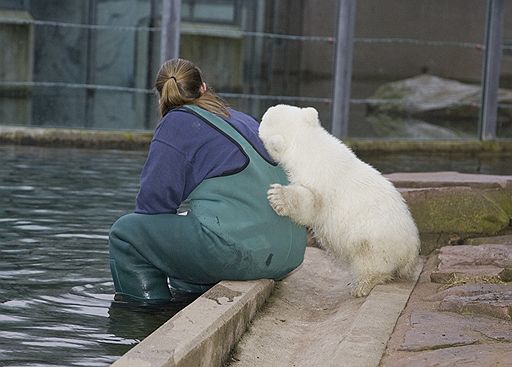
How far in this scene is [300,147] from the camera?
5.07 meters

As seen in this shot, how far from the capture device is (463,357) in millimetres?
3729

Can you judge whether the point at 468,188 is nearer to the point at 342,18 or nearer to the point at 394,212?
the point at 394,212

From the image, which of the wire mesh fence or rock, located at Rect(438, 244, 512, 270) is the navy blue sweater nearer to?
rock, located at Rect(438, 244, 512, 270)

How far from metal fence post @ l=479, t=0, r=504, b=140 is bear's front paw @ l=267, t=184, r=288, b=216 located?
933 centimetres

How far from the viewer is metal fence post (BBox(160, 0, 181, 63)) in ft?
40.9

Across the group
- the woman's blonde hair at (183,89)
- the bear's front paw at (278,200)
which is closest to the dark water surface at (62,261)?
the bear's front paw at (278,200)

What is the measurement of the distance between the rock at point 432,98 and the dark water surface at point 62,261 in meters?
7.81

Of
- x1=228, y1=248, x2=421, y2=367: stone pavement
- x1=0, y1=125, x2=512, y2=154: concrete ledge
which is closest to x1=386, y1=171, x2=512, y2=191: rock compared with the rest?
x1=228, y1=248, x2=421, y2=367: stone pavement

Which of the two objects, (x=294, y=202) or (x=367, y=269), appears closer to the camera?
(x=294, y=202)

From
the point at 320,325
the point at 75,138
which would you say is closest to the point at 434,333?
the point at 320,325

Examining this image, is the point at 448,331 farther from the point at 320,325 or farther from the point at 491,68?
the point at 491,68

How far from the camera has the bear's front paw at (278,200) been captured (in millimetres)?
4902

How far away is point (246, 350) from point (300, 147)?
1.12 meters

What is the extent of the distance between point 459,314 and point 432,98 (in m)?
15.0
